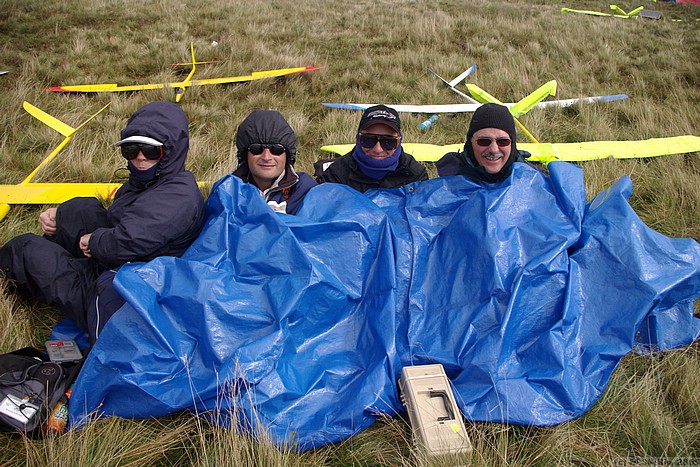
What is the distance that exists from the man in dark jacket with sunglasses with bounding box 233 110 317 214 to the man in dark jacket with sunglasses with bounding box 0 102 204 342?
1.28ft

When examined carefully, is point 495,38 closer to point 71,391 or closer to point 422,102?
point 422,102

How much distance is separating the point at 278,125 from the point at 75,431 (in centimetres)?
190

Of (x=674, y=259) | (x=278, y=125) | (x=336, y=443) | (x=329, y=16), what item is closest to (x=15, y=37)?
(x=329, y=16)

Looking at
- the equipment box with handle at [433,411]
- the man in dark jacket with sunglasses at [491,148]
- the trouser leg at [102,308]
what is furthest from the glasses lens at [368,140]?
the trouser leg at [102,308]

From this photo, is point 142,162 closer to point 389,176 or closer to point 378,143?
point 378,143

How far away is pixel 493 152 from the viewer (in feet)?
8.93

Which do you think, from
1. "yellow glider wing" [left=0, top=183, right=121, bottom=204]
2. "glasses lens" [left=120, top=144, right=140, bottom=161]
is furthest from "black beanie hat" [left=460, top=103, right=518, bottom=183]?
"yellow glider wing" [left=0, top=183, right=121, bottom=204]

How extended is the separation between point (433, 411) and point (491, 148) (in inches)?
62.3

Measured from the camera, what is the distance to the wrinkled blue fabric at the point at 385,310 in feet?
6.45

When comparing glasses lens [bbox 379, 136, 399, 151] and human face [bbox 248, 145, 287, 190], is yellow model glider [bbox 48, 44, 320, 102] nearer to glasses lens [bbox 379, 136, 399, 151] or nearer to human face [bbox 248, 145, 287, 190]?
human face [bbox 248, 145, 287, 190]

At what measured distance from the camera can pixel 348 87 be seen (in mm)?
7035

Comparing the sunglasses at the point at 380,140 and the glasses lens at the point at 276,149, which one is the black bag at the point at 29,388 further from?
the sunglasses at the point at 380,140

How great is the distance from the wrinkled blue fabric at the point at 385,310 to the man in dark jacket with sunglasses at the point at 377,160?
0.42 meters

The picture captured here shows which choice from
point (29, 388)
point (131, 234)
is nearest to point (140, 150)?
point (131, 234)
